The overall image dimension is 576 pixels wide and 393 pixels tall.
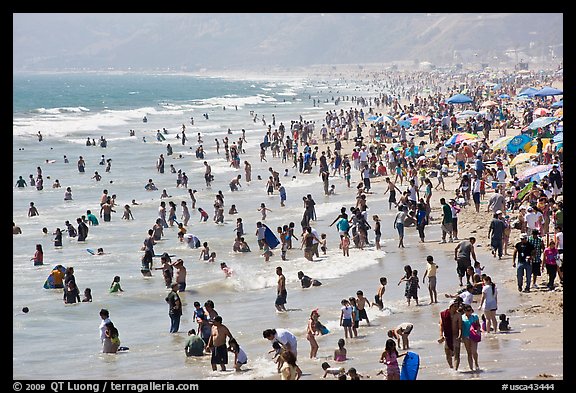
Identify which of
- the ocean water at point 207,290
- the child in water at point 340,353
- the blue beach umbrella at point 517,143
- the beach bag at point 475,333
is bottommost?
the ocean water at point 207,290

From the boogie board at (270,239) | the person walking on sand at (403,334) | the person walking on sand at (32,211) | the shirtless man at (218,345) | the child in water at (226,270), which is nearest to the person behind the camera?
the shirtless man at (218,345)

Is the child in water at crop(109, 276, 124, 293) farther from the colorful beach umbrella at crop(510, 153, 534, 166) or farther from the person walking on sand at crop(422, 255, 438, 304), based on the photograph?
the colorful beach umbrella at crop(510, 153, 534, 166)

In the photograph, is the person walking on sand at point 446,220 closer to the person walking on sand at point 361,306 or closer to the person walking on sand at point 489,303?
the person walking on sand at point 361,306

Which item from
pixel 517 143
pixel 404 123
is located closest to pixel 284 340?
pixel 517 143

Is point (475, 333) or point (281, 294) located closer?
point (475, 333)

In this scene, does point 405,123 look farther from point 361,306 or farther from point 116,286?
point 361,306

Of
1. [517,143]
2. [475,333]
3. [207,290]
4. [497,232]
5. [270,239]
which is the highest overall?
[517,143]

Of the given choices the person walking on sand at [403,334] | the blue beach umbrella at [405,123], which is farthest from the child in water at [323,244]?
the blue beach umbrella at [405,123]

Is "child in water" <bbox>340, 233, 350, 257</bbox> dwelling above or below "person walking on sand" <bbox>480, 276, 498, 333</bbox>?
below

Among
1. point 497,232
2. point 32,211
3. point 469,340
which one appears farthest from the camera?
point 32,211

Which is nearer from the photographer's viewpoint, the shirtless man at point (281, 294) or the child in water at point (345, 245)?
the shirtless man at point (281, 294)

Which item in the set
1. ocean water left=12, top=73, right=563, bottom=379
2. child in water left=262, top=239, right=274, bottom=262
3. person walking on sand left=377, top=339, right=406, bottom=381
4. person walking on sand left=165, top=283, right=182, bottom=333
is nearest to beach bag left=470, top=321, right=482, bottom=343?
ocean water left=12, top=73, right=563, bottom=379
